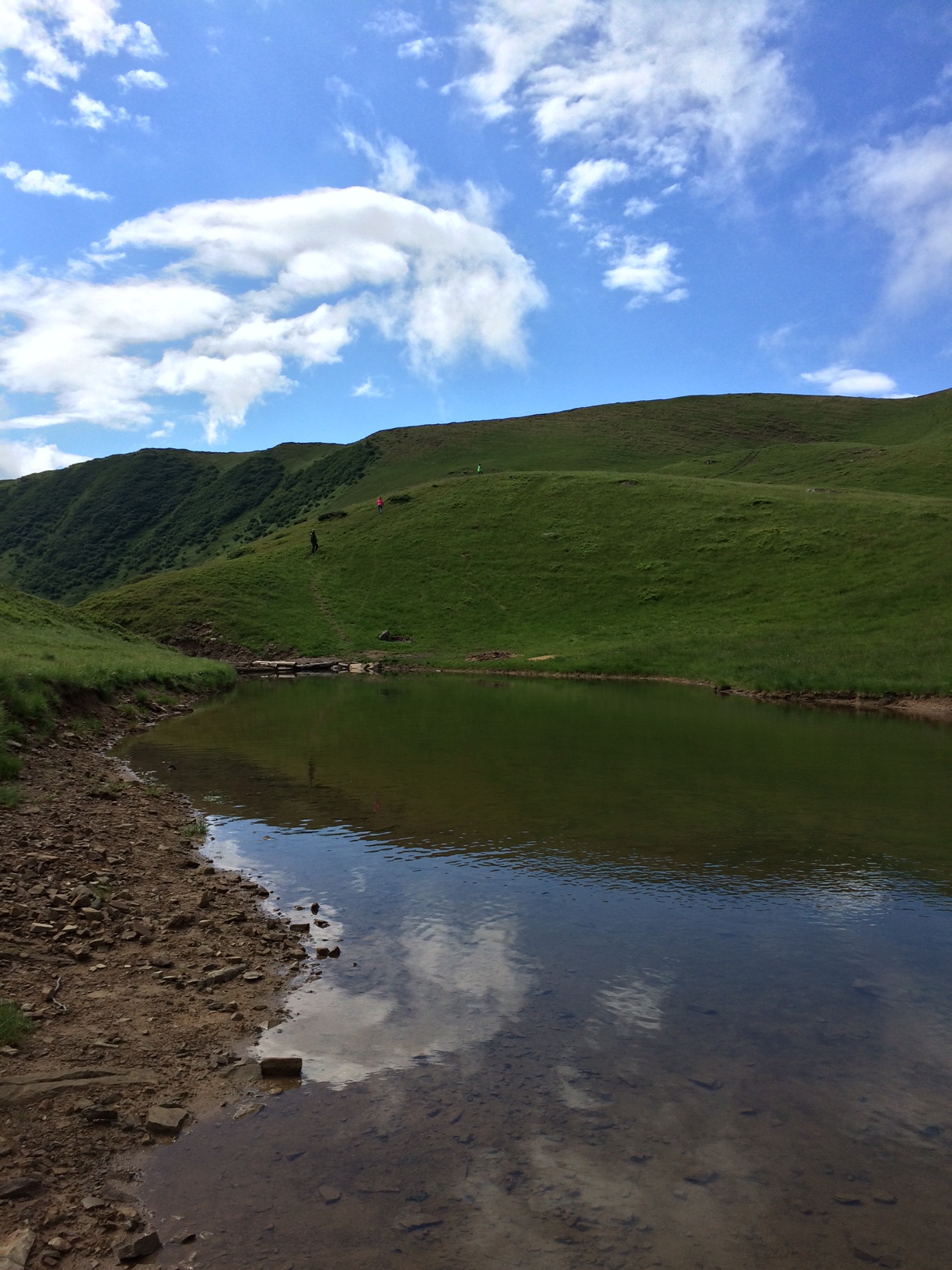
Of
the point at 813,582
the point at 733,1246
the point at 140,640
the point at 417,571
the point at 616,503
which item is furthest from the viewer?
the point at 616,503

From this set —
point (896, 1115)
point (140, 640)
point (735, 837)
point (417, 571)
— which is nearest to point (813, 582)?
point (417, 571)

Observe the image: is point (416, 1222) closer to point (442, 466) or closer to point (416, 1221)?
point (416, 1221)

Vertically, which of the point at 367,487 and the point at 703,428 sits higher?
the point at 703,428

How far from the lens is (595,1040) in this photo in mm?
8547

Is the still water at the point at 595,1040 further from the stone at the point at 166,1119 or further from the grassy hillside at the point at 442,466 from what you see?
the grassy hillside at the point at 442,466

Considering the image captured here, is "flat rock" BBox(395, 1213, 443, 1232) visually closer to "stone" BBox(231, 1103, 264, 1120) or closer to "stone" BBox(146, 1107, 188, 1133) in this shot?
"stone" BBox(231, 1103, 264, 1120)

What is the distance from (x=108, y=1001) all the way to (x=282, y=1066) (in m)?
2.28

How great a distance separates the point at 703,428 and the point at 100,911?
150425 millimetres

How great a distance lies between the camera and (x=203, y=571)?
283ft

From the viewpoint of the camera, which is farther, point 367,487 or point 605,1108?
point 367,487

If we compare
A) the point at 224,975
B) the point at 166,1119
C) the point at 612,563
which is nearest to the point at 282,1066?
the point at 166,1119

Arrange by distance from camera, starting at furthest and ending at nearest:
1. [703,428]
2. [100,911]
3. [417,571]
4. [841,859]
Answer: [703,428] → [417,571] → [841,859] → [100,911]

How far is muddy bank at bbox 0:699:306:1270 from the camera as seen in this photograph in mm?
6105

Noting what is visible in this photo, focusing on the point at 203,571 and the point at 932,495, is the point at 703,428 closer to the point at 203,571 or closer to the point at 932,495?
the point at 932,495
